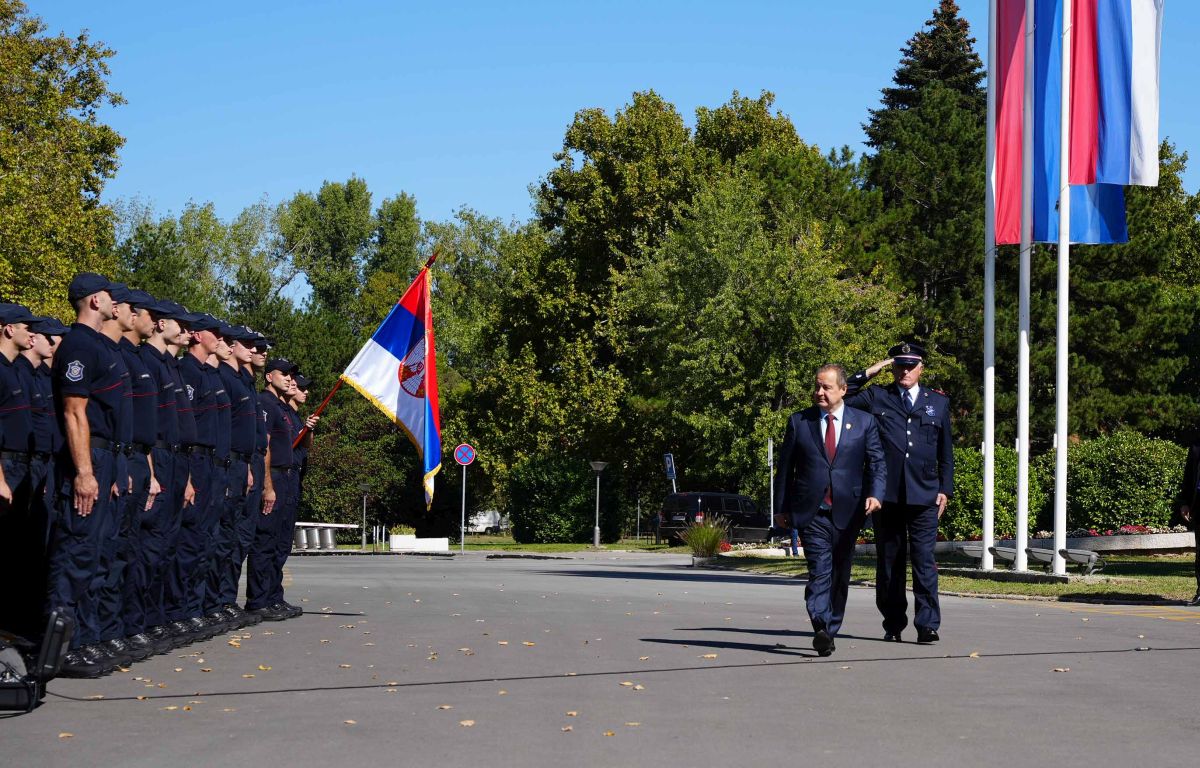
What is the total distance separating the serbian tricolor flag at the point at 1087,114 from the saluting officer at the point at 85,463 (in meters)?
15.0

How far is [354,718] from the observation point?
8031 mm

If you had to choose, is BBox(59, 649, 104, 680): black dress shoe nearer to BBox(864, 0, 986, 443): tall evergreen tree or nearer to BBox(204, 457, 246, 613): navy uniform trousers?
BBox(204, 457, 246, 613): navy uniform trousers

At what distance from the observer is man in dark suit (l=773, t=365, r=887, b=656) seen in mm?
11547

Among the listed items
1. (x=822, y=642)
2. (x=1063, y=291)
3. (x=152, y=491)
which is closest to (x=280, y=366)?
(x=152, y=491)

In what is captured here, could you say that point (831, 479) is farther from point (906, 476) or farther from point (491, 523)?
point (491, 523)

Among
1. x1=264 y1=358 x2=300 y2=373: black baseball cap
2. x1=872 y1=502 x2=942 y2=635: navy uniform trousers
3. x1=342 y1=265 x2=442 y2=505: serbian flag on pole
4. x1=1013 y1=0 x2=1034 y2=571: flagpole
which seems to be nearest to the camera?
x1=872 y1=502 x2=942 y2=635: navy uniform trousers

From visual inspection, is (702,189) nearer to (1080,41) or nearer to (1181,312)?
(1181,312)

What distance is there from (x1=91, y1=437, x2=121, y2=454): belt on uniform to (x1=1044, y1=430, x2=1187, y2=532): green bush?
953 inches

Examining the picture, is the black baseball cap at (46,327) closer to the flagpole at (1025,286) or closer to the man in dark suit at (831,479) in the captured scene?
the man in dark suit at (831,479)

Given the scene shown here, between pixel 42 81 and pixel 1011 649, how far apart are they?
4122cm

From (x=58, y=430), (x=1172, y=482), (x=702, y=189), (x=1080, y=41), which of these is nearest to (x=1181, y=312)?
(x=702, y=189)

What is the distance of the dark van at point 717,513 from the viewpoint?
4816 centimetres

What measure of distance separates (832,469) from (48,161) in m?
34.0

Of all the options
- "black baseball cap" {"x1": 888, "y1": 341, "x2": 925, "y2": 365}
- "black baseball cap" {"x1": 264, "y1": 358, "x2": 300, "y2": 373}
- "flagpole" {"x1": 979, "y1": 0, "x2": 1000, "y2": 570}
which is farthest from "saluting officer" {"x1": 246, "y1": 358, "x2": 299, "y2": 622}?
"flagpole" {"x1": 979, "y1": 0, "x2": 1000, "y2": 570}
